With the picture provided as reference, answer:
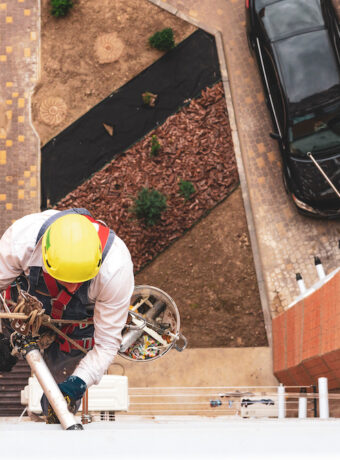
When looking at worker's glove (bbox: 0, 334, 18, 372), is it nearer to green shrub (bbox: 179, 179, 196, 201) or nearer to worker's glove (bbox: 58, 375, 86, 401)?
worker's glove (bbox: 58, 375, 86, 401)

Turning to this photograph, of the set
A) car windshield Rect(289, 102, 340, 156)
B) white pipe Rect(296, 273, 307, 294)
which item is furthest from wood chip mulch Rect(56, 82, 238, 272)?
white pipe Rect(296, 273, 307, 294)

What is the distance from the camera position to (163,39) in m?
8.12

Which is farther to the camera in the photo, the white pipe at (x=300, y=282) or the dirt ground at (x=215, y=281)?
the dirt ground at (x=215, y=281)

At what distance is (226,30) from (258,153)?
2.08 metres

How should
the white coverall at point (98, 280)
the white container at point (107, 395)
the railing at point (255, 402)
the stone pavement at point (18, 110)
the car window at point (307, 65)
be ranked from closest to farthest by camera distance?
the white coverall at point (98, 280) < the railing at point (255, 402) < the white container at point (107, 395) < the car window at point (307, 65) < the stone pavement at point (18, 110)

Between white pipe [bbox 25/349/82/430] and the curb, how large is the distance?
15.9 feet

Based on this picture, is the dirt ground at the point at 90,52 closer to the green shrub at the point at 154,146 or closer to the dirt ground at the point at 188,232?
the dirt ground at the point at 188,232

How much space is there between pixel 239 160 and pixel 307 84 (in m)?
1.53

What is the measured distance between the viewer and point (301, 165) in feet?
24.8

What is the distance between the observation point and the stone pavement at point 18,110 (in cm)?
805

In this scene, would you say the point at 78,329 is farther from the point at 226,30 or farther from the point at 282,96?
the point at 226,30

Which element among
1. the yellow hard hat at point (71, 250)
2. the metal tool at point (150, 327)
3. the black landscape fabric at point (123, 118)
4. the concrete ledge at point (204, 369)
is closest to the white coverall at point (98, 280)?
the yellow hard hat at point (71, 250)

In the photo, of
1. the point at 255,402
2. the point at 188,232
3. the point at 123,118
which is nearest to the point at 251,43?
the point at 123,118

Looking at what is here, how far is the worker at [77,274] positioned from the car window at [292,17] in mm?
4427
